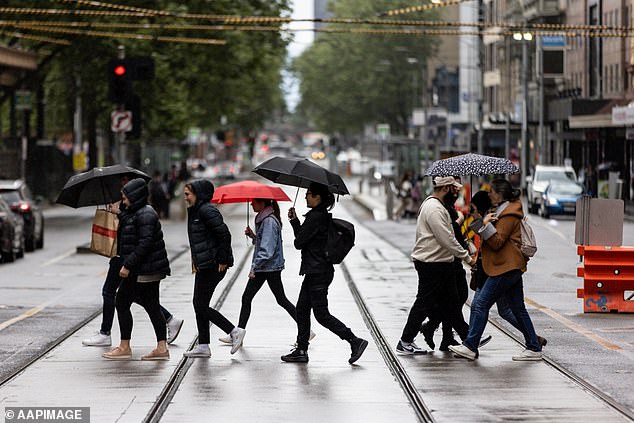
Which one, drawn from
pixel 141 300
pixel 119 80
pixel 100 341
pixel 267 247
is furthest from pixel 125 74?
pixel 141 300

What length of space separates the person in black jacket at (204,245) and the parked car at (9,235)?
16564 mm

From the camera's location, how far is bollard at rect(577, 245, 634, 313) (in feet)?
65.8

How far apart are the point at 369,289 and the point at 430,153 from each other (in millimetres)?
55677

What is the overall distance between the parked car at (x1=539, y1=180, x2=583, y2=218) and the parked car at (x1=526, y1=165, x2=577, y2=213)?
2.67 feet

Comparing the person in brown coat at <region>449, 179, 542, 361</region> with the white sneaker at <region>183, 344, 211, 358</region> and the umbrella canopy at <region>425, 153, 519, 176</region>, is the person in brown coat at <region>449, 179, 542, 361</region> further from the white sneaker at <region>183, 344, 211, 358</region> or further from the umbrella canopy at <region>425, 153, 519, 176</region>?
the white sneaker at <region>183, 344, 211, 358</region>

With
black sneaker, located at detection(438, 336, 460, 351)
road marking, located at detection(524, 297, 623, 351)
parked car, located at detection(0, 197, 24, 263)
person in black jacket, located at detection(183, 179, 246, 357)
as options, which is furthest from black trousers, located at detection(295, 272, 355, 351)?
parked car, located at detection(0, 197, 24, 263)

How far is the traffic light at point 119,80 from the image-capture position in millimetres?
32531

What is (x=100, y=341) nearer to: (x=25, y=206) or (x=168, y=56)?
(x=25, y=206)

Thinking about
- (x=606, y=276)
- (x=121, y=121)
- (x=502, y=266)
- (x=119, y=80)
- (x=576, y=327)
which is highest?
(x=119, y=80)

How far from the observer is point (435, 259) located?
1495 cm

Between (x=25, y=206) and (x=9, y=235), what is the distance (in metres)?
4.17

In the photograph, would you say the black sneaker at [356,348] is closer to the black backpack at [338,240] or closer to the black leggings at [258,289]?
the black backpack at [338,240]

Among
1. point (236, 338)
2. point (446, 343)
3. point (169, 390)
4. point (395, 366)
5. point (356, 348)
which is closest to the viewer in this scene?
point (169, 390)

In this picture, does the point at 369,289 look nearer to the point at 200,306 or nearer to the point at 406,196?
the point at 200,306
